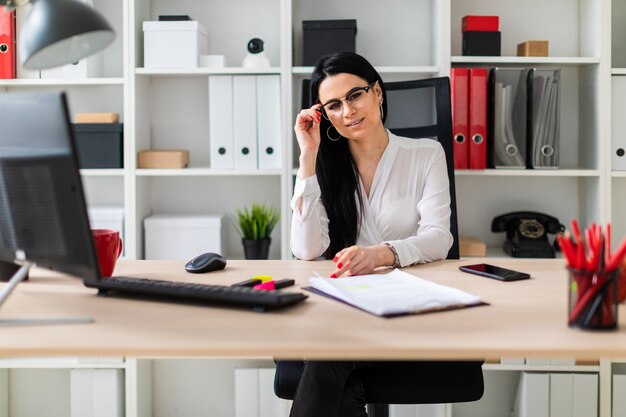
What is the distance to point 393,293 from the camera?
1417 millimetres

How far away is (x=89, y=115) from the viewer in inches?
114

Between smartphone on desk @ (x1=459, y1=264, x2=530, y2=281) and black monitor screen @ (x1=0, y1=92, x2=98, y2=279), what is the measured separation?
0.84 metres

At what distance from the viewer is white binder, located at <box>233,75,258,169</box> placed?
9.37 ft

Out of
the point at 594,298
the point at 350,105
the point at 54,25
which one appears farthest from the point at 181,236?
the point at 594,298

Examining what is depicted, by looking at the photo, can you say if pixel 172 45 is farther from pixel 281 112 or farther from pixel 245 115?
pixel 281 112

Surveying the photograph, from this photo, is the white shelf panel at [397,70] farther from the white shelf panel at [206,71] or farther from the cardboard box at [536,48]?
the cardboard box at [536,48]

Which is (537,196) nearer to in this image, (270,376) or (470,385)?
(270,376)

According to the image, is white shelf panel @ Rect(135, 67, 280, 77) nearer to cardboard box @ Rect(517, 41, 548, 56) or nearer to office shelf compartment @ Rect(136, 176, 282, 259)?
office shelf compartment @ Rect(136, 176, 282, 259)

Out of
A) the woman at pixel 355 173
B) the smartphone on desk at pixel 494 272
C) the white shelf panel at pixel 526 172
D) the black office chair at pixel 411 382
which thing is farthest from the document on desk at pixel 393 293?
the white shelf panel at pixel 526 172

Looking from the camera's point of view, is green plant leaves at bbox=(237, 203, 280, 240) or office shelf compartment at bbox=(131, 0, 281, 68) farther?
office shelf compartment at bbox=(131, 0, 281, 68)

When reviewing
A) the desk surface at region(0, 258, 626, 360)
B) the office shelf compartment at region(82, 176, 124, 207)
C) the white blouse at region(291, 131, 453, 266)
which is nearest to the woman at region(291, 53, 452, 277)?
the white blouse at region(291, 131, 453, 266)

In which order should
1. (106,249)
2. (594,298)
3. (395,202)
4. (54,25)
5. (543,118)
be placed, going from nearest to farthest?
(594,298) → (54,25) → (106,249) → (395,202) → (543,118)

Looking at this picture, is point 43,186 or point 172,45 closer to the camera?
point 43,186

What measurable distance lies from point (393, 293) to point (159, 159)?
5.61ft
